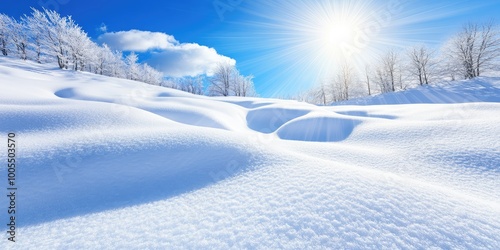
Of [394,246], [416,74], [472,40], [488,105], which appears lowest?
[394,246]

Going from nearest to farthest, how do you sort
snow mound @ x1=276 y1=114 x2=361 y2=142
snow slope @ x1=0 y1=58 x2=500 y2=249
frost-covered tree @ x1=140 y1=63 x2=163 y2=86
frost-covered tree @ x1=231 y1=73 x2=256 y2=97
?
1. snow slope @ x1=0 y1=58 x2=500 y2=249
2. snow mound @ x1=276 y1=114 x2=361 y2=142
3. frost-covered tree @ x1=231 y1=73 x2=256 y2=97
4. frost-covered tree @ x1=140 y1=63 x2=163 y2=86

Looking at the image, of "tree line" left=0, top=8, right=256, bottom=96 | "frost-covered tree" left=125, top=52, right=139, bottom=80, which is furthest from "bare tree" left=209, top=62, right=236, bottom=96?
"frost-covered tree" left=125, top=52, right=139, bottom=80

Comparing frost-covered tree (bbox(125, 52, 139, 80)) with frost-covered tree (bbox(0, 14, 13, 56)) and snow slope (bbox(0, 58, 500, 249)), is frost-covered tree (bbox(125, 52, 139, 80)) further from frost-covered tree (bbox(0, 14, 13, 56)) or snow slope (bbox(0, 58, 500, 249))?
snow slope (bbox(0, 58, 500, 249))

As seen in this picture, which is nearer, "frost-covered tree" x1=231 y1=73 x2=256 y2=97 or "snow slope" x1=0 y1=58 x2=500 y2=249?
"snow slope" x1=0 y1=58 x2=500 y2=249

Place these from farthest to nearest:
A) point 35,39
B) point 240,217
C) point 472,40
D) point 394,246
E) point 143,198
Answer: point 35,39 → point 472,40 → point 143,198 → point 240,217 → point 394,246

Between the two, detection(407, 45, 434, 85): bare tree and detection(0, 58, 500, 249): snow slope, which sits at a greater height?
detection(407, 45, 434, 85): bare tree

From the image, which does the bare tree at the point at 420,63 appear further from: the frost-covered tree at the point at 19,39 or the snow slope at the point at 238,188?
the frost-covered tree at the point at 19,39

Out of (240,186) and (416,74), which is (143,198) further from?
(416,74)

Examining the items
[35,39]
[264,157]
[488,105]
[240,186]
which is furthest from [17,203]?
[35,39]

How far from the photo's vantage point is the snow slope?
4.39 feet

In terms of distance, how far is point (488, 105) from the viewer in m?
5.15

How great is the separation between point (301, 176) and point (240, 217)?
0.81 meters

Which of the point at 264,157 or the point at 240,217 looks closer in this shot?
the point at 240,217

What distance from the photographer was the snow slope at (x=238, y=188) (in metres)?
1.34
